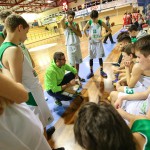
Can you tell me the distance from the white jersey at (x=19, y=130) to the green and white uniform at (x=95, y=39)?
3.24 metres

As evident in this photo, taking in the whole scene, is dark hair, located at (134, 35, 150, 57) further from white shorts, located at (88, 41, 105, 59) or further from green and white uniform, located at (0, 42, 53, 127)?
white shorts, located at (88, 41, 105, 59)

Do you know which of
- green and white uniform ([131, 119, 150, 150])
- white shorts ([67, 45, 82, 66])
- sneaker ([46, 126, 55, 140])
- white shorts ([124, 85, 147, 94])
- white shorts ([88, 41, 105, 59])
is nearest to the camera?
green and white uniform ([131, 119, 150, 150])

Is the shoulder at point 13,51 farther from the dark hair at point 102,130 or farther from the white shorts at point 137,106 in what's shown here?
the white shorts at point 137,106

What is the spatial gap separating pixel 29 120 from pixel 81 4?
23.1 metres

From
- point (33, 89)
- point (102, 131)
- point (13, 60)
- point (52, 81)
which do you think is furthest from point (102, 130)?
point (52, 81)

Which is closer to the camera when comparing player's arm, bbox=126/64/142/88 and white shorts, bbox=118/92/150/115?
white shorts, bbox=118/92/150/115

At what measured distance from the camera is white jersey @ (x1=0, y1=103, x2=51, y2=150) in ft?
3.26

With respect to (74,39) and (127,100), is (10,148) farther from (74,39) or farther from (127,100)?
(74,39)

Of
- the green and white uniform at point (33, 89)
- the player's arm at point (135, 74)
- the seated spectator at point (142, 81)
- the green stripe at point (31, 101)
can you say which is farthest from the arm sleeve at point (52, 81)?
the player's arm at point (135, 74)

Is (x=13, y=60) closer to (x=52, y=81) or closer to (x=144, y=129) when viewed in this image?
(x=144, y=129)

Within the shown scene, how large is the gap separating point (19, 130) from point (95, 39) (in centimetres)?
339

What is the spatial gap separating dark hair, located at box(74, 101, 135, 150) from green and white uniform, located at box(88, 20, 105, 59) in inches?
138

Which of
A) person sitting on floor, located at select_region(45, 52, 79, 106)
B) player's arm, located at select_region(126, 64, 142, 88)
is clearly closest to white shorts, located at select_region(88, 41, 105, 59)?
person sitting on floor, located at select_region(45, 52, 79, 106)

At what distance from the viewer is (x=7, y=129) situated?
989 millimetres
